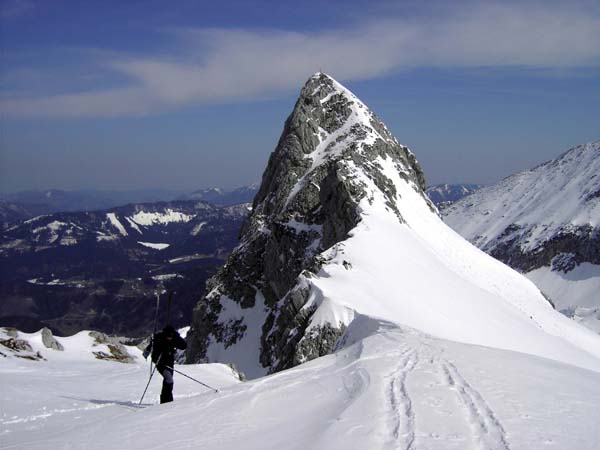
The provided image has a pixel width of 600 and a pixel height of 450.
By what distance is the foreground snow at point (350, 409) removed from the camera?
8328 mm

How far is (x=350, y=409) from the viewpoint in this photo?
9680 millimetres

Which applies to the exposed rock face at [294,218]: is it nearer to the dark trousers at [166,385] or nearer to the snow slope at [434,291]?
the snow slope at [434,291]

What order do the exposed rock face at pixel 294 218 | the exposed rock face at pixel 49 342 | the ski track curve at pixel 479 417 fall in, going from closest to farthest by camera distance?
1. the ski track curve at pixel 479 417
2. the exposed rock face at pixel 49 342
3. the exposed rock face at pixel 294 218

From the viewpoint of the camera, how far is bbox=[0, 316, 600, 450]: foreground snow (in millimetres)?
8328

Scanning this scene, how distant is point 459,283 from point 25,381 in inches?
1515

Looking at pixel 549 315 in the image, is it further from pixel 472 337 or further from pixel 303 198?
pixel 303 198

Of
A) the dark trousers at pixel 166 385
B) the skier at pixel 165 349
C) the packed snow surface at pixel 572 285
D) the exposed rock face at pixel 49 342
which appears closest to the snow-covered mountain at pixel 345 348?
the exposed rock face at pixel 49 342

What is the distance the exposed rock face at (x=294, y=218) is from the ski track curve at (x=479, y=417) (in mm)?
22497

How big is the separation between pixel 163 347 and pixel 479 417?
8.90m

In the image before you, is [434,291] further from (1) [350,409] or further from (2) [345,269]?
(1) [350,409]

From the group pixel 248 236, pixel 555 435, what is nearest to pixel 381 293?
pixel 555 435

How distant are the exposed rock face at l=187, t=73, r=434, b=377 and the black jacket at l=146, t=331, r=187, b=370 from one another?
778 inches

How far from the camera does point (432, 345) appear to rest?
16875 millimetres

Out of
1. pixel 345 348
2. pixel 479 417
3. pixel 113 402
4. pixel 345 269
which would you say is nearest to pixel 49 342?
pixel 113 402
